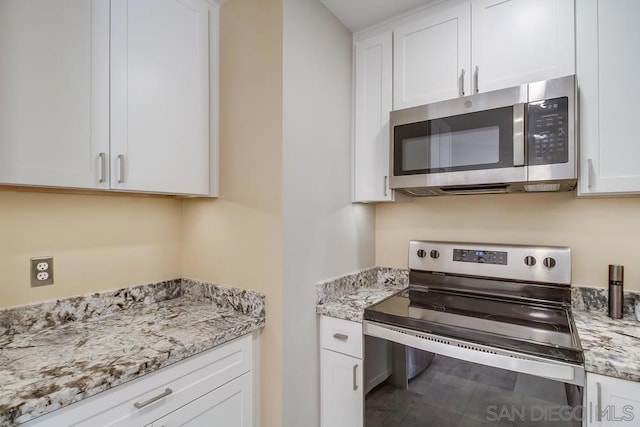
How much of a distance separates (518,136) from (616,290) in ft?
2.47

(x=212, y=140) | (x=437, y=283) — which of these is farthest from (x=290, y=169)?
(x=437, y=283)

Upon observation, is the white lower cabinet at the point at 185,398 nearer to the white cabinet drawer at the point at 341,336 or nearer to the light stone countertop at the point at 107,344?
the light stone countertop at the point at 107,344

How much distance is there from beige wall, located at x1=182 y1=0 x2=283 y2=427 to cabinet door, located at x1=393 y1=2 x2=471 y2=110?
2.21 ft

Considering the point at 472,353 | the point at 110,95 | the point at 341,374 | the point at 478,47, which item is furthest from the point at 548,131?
the point at 110,95

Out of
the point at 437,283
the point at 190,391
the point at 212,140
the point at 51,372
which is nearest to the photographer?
the point at 51,372

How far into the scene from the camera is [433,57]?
1.54 meters

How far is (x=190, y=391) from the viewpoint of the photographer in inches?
44.3

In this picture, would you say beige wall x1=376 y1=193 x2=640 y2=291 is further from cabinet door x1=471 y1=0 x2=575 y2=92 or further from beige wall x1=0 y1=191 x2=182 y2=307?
beige wall x1=0 y1=191 x2=182 y2=307

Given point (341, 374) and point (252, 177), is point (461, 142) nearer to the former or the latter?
point (252, 177)

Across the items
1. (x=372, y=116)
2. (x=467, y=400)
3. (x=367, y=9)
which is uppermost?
(x=367, y=9)

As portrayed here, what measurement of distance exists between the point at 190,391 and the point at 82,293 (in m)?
0.70

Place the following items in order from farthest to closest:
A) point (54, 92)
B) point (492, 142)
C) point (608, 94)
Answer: point (492, 142) → point (608, 94) → point (54, 92)

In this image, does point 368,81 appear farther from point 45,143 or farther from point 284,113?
point 45,143

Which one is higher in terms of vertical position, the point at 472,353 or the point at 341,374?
the point at 472,353
